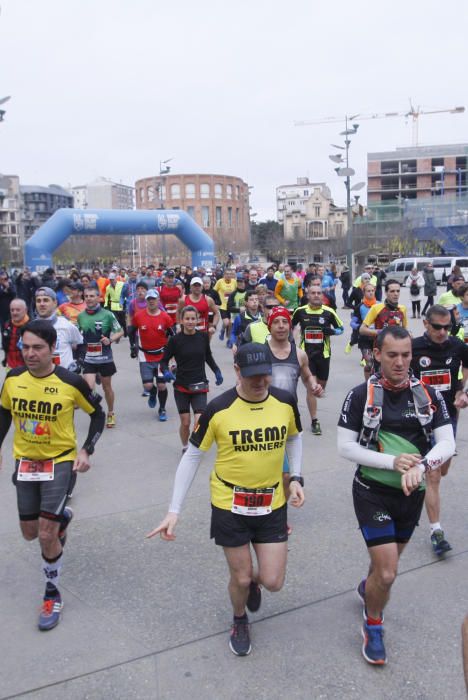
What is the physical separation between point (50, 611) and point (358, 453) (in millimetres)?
2105

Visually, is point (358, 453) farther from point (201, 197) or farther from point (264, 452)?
point (201, 197)

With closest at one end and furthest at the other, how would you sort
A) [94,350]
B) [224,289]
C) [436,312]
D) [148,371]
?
[436,312] < [94,350] < [148,371] < [224,289]

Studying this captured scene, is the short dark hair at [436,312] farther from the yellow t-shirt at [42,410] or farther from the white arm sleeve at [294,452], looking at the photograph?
the yellow t-shirt at [42,410]

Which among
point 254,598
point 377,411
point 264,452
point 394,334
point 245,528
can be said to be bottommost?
point 254,598

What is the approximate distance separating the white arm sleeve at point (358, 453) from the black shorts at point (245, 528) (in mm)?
510

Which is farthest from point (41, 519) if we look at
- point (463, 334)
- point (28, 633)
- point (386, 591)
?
point (463, 334)

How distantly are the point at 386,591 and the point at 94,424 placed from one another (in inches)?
83.2

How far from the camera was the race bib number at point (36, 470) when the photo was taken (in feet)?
13.3

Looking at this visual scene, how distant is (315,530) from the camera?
5254 mm

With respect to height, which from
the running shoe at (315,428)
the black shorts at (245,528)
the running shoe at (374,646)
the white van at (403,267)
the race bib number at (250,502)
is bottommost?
the running shoe at (374,646)

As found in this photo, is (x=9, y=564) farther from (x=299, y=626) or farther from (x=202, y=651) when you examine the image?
(x=299, y=626)

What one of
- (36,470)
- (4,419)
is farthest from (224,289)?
(36,470)

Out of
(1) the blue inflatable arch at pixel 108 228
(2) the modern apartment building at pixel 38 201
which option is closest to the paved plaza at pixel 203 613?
(1) the blue inflatable arch at pixel 108 228

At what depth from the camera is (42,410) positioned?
13.4 ft
